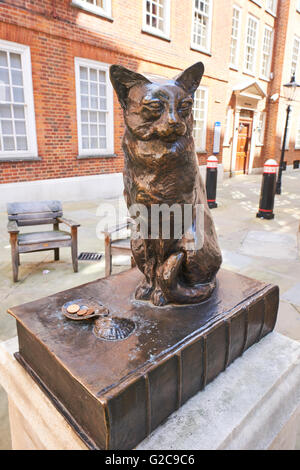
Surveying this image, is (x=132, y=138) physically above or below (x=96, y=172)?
above

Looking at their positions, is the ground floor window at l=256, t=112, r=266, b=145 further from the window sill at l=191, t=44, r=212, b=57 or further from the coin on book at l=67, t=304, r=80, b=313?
the coin on book at l=67, t=304, r=80, b=313

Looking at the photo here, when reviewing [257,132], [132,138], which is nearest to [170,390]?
[132,138]

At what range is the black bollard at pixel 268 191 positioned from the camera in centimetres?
618

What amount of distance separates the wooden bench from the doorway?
450 inches

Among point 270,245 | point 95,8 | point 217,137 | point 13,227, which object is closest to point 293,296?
point 270,245

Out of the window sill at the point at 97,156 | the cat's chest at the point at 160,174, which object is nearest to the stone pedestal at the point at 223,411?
the cat's chest at the point at 160,174

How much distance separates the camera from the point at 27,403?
1319 millimetres

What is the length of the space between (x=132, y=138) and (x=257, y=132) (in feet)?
49.7

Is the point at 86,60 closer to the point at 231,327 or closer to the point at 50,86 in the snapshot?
the point at 50,86

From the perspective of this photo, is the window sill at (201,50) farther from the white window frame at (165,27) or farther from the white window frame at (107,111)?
the white window frame at (107,111)

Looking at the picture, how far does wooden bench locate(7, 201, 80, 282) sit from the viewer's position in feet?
11.4

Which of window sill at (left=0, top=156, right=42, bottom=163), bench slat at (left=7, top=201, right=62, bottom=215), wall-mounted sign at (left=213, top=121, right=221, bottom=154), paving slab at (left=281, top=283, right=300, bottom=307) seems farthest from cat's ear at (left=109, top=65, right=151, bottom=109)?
wall-mounted sign at (left=213, top=121, right=221, bottom=154)

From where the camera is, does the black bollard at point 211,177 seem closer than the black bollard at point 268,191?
No

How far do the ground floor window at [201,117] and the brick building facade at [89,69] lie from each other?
3 cm
